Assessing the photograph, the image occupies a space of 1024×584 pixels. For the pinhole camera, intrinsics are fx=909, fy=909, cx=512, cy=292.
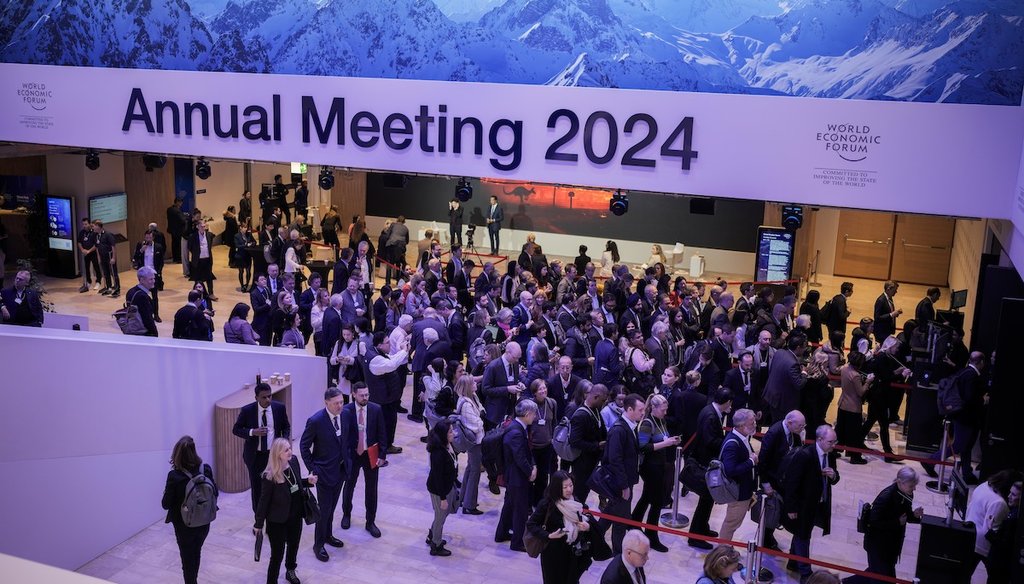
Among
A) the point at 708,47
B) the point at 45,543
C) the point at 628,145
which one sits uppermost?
the point at 708,47

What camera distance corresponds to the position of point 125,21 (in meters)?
14.9

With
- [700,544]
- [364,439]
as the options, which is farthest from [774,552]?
[364,439]

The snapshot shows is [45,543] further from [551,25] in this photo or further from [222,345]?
[551,25]

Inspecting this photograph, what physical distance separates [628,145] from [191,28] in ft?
24.7

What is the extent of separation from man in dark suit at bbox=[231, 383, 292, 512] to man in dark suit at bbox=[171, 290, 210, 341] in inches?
119

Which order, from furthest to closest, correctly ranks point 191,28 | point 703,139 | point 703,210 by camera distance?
1. point 191,28
2. point 703,210
3. point 703,139

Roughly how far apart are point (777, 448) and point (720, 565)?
8.47 ft

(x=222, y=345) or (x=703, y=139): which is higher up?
(x=703, y=139)

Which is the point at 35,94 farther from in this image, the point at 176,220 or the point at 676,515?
the point at 676,515

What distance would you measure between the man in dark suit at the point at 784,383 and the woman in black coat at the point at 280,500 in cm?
503

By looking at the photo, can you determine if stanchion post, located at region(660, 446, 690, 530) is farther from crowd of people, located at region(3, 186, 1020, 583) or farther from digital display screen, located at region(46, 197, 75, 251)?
digital display screen, located at region(46, 197, 75, 251)

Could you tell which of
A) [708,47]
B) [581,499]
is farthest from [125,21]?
[581,499]

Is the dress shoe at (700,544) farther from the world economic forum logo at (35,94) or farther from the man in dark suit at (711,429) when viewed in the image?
the world economic forum logo at (35,94)

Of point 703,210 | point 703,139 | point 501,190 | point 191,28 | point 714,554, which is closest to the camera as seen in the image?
point 714,554
